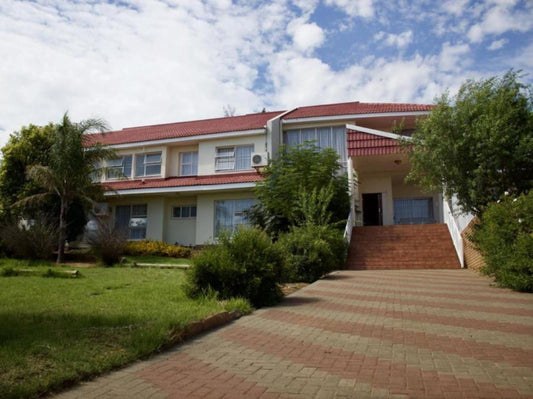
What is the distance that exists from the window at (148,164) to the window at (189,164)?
4.56 feet

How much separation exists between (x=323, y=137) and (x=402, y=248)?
27.1ft

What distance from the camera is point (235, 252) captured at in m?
8.33

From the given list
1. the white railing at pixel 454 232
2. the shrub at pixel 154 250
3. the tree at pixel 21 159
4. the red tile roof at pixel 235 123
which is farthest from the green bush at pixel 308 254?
the tree at pixel 21 159

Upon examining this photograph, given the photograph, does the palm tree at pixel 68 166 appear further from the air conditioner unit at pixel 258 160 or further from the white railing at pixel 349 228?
the white railing at pixel 349 228

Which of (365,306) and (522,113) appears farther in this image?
(522,113)

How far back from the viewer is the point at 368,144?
2036 centimetres

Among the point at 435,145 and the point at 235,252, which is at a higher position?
A: the point at 435,145

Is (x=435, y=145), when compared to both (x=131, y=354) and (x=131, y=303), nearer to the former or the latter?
(x=131, y=303)

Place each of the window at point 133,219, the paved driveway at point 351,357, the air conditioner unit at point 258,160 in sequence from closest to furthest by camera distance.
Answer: the paved driveway at point 351,357 < the air conditioner unit at point 258,160 < the window at point 133,219

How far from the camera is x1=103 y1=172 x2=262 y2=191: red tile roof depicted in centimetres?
2214

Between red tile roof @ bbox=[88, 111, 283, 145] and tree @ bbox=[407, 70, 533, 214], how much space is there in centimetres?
1156

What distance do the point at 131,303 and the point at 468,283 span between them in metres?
8.31

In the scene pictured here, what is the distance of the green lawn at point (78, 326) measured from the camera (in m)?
3.79

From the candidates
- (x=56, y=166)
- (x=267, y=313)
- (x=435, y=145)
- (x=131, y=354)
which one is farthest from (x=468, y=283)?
(x=56, y=166)
